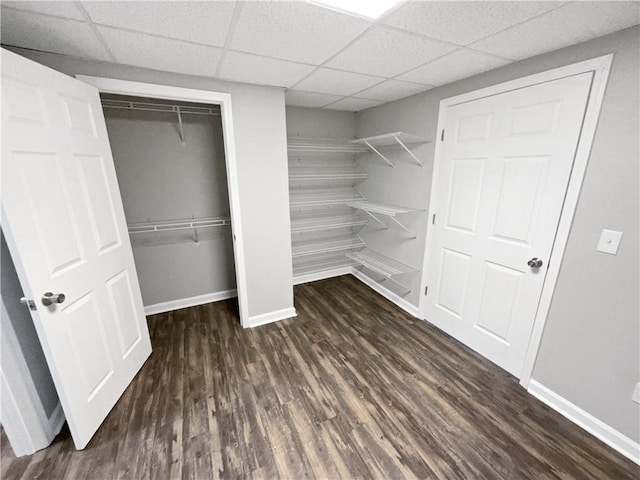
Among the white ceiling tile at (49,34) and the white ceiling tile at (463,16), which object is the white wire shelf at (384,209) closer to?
the white ceiling tile at (463,16)

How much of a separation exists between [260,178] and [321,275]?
184 cm

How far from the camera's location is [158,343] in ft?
7.68

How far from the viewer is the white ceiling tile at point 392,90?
2.16m

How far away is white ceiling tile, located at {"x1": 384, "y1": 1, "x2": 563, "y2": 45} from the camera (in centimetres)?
108

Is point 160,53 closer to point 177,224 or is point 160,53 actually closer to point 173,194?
point 173,194

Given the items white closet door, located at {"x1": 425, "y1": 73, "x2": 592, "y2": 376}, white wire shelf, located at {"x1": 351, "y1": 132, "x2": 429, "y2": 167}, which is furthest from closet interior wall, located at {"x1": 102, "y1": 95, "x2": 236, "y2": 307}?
white closet door, located at {"x1": 425, "y1": 73, "x2": 592, "y2": 376}

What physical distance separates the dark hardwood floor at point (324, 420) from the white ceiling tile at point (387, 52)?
2187 mm

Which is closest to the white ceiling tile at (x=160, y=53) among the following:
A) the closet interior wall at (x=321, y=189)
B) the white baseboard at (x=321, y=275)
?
the closet interior wall at (x=321, y=189)

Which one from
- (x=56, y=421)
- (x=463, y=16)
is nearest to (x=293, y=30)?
(x=463, y=16)

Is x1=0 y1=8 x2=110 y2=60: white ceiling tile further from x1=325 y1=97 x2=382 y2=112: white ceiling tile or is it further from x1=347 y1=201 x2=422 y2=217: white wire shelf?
x1=347 y1=201 x2=422 y2=217: white wire shelf

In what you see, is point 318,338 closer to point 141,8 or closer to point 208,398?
point 208,398

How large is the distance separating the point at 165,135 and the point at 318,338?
243cm

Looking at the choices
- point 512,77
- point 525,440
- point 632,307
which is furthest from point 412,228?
point 525,440

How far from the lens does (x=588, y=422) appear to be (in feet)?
5.12
